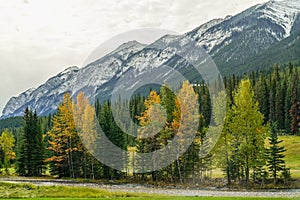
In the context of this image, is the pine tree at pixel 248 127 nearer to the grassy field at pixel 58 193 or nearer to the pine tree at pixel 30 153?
the grassy field at pixel 58 193

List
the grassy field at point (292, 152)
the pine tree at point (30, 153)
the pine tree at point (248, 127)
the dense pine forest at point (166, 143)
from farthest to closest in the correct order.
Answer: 1. the pine tree at point (30, 153)
2. the grassy field at point (292, 152)
3. the dense pine forest at point (166, 143)
4. the pine tree at point (248, 127)

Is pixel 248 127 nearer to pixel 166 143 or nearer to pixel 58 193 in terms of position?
pixel 166 143

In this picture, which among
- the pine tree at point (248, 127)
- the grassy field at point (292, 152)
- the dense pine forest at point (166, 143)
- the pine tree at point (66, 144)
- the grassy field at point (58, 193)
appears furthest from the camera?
the pine tree at point (66, 144)

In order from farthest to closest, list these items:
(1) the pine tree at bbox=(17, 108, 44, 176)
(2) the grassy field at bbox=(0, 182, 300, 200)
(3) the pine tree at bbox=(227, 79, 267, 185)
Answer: (1) the pine tree at bbox=(17, 108, 44, 176), (3) the pine tree at bbox=(227, 79, 267, 185), (2) the grassy field at bbox=(0, 182, 300, 200)

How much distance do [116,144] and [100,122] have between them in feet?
14.8

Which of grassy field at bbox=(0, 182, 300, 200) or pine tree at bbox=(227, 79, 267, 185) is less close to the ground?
pine tree at bbox=(227, 79, 267, 185)

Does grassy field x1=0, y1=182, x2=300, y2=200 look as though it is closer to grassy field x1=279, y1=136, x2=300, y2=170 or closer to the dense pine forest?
the dense pine forest

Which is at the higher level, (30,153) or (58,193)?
(30,153)

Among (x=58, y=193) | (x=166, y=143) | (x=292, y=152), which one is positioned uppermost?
(x=166, y=143)

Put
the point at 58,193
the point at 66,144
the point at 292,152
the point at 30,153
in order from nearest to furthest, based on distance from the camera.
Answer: the point at 58,193
the point at 66,144
the point at 292,152
the point at 30,153

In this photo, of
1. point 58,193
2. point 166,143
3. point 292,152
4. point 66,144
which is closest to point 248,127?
point 166,143

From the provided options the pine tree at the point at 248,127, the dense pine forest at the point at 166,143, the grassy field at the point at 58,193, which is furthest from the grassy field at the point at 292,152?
the grassy field at the point at 58,193

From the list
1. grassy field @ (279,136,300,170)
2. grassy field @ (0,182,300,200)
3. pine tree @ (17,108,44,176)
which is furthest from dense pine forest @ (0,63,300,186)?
grassy field @ (0,182,300,200)

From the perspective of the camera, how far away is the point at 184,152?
186 ft
